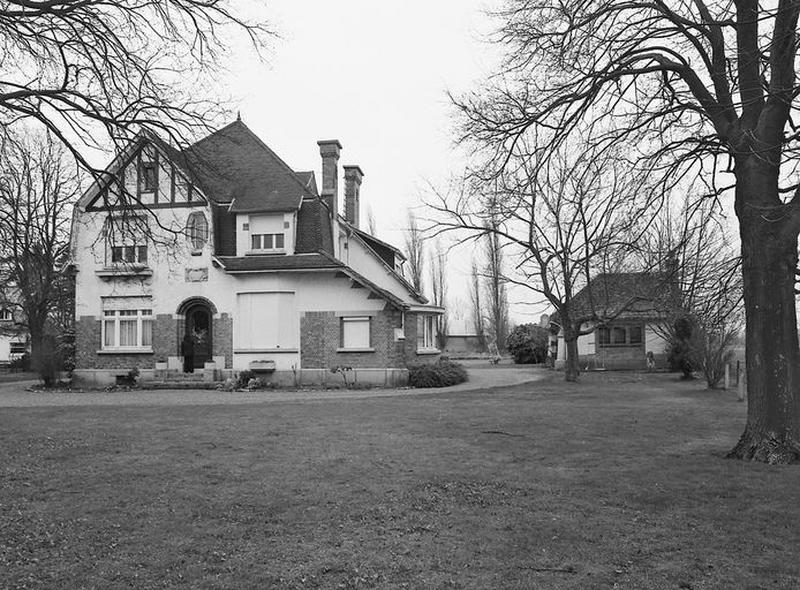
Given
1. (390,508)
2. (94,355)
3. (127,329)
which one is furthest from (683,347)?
(390,508)

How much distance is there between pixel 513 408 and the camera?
17969 millimetres

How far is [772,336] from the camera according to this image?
32.9ft

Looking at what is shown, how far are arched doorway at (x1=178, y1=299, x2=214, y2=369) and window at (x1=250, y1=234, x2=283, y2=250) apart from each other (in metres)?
3.06

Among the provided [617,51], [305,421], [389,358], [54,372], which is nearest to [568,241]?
[389,358]

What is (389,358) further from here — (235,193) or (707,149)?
(707,149)

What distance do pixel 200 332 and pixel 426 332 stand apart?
9226mm

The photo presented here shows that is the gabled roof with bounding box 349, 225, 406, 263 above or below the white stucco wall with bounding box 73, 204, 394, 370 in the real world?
above

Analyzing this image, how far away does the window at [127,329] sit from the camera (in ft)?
91.1

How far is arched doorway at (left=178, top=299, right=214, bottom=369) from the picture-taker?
27.7 meters

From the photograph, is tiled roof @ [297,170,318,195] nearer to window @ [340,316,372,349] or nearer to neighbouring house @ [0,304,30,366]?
window @ [340,316,372,349]

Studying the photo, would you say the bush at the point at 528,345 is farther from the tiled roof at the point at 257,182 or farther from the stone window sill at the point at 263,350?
the stone window sill at the point at 263,350

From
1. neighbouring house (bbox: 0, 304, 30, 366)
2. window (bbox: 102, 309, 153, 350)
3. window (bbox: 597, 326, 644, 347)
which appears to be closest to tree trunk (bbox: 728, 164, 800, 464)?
window (bbox: 102, 309, 153, 350)

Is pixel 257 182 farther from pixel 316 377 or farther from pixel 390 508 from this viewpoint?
pixel 390 508

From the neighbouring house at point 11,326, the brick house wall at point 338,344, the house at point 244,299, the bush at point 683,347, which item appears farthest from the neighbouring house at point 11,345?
the bush at point 683,347
